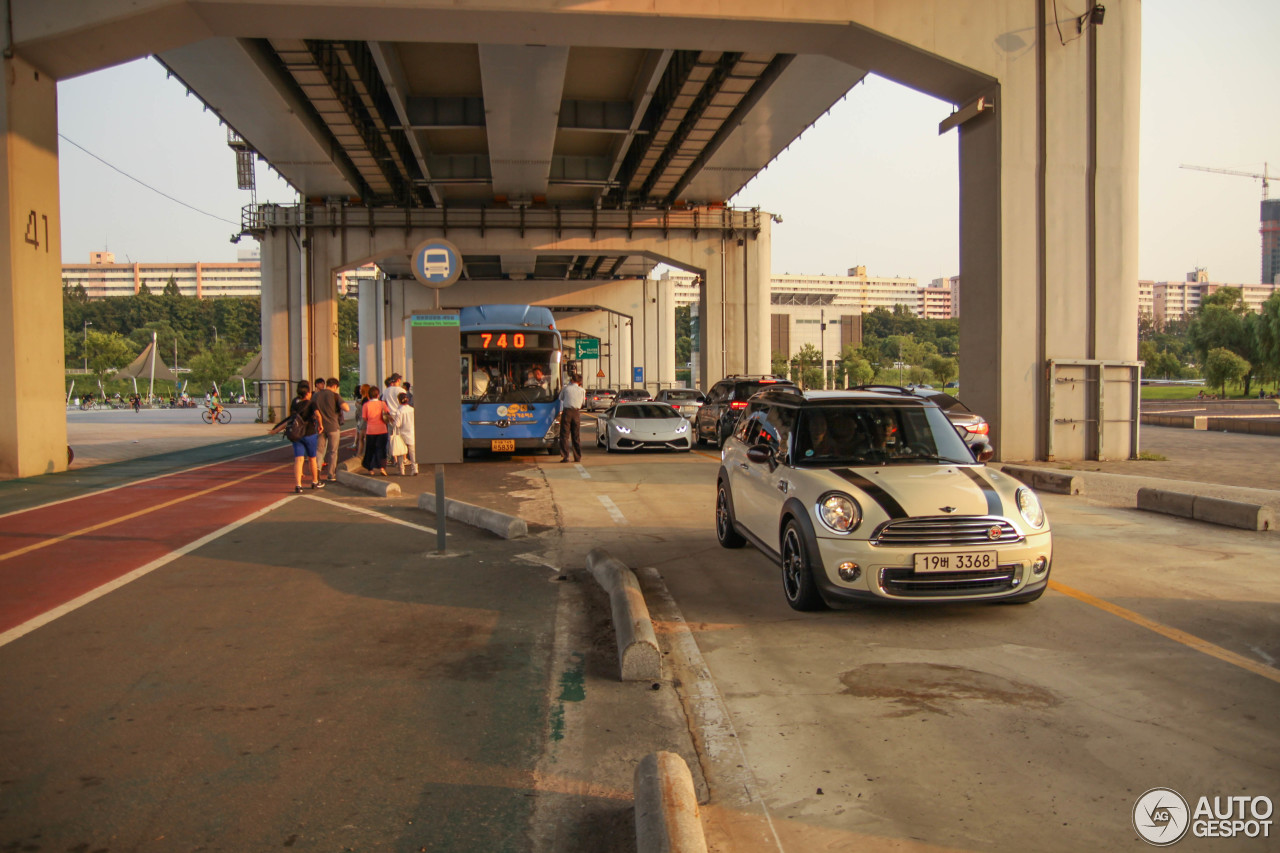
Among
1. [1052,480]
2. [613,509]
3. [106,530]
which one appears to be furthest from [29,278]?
[1052,480]

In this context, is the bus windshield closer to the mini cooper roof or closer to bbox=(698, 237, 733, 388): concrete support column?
the mini cooper roof

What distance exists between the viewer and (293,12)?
16.2 meters

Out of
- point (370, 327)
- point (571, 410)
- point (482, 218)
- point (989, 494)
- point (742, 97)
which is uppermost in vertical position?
point (742, 97)

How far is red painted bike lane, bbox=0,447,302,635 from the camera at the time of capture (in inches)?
301

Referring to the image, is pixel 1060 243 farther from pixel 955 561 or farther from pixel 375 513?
pixel 955 561

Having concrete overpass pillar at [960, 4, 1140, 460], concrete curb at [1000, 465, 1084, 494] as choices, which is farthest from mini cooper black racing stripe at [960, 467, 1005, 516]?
concrete overpass pillar at [960, 4, 1140, 460]

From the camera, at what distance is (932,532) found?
6.10m

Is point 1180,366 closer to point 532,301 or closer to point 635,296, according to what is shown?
point 635,296

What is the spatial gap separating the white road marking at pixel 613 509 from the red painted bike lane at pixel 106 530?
4916 mm

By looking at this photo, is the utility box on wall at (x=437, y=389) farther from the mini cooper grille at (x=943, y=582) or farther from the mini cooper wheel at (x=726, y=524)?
the mini cooper grille at (x=943, y=582)

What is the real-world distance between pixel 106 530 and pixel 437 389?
4989mm

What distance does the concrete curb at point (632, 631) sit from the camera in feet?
17.1

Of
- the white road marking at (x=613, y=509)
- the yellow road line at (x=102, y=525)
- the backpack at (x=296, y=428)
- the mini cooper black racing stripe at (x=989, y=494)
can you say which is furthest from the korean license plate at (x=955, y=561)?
the backpack at (x=296, y=428)

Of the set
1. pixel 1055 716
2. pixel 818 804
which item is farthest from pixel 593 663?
pixel 1055 716
